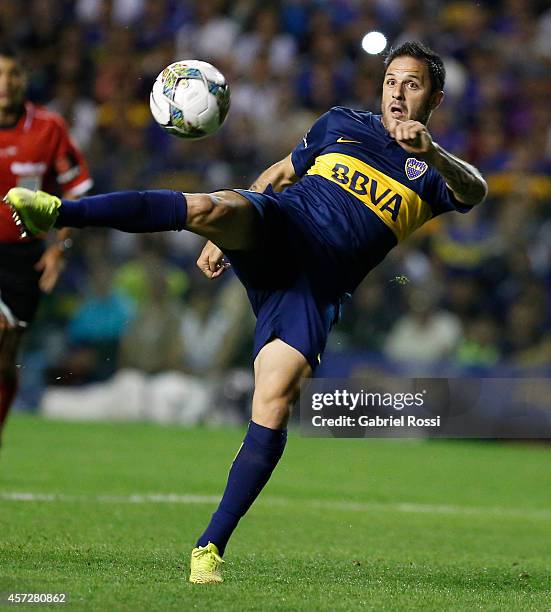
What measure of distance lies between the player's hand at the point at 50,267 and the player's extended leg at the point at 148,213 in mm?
2834

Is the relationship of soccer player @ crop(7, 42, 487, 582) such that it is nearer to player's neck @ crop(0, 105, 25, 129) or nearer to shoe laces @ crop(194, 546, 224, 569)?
shoe laces @ crop(194, 546, 224, 569)

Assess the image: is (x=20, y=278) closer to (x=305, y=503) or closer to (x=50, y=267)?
(x=50, y=267)

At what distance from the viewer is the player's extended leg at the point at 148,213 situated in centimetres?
435

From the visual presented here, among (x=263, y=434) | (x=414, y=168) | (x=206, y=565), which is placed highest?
(x=414, y=168)

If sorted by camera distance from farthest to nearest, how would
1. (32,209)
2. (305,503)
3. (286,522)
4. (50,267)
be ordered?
(305,503), (50,267), (286,522), (32,209)

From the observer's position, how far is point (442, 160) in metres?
4.81

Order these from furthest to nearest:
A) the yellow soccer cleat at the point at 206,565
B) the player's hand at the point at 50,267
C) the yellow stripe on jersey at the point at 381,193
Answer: the player's hand at the point at 50,267, the yellow stripe on jersey at the point at 381,193, the yellow soccer cleat at the point at 206,565

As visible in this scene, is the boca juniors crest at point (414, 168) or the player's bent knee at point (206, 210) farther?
the boca juniors crest at point (414, 168)

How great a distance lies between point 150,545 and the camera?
19.4ft

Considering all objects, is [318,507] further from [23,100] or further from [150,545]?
[23,100]

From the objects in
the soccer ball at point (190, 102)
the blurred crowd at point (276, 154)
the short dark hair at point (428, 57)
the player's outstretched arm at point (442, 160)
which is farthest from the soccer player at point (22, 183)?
the blurred crowd at point (276, 154)

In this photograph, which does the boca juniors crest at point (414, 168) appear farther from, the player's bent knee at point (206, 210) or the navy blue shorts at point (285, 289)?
Result: the player's bent knee at point (206, 210)

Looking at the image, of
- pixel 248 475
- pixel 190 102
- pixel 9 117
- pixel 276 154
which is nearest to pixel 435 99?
pixel 190 102

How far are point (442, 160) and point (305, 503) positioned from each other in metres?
3.78
